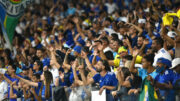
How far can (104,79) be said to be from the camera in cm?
853

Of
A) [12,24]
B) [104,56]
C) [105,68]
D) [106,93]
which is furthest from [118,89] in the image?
[12,24]

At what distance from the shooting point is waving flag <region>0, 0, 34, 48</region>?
1389 cm

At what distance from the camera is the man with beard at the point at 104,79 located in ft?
27.2

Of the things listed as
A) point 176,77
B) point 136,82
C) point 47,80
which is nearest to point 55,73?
point 47,80

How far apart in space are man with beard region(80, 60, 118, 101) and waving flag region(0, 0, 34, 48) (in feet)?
18.4

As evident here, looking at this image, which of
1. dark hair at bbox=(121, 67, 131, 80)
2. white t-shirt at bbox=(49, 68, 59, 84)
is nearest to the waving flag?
white t-shirt at bbox=(49, 68, 59, 84)

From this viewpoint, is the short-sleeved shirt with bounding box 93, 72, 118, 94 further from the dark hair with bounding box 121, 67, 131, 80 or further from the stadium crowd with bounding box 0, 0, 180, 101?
the dark hair with bounding box 121, 67, 131, 80

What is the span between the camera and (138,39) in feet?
35.4

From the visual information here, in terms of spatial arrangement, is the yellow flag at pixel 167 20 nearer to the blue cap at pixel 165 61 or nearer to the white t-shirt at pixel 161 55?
the white t-shirt at pixel 161 55

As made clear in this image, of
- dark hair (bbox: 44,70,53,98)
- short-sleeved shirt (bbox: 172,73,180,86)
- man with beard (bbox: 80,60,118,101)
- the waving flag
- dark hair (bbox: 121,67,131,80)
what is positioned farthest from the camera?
the waving flag

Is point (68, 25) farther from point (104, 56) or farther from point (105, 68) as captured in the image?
point (105, 68)

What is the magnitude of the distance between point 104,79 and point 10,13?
248 inches

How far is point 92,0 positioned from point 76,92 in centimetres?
1084

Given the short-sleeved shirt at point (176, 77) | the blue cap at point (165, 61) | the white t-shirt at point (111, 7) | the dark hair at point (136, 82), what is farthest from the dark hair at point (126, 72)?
the white t-shirt at point (111, 7)
